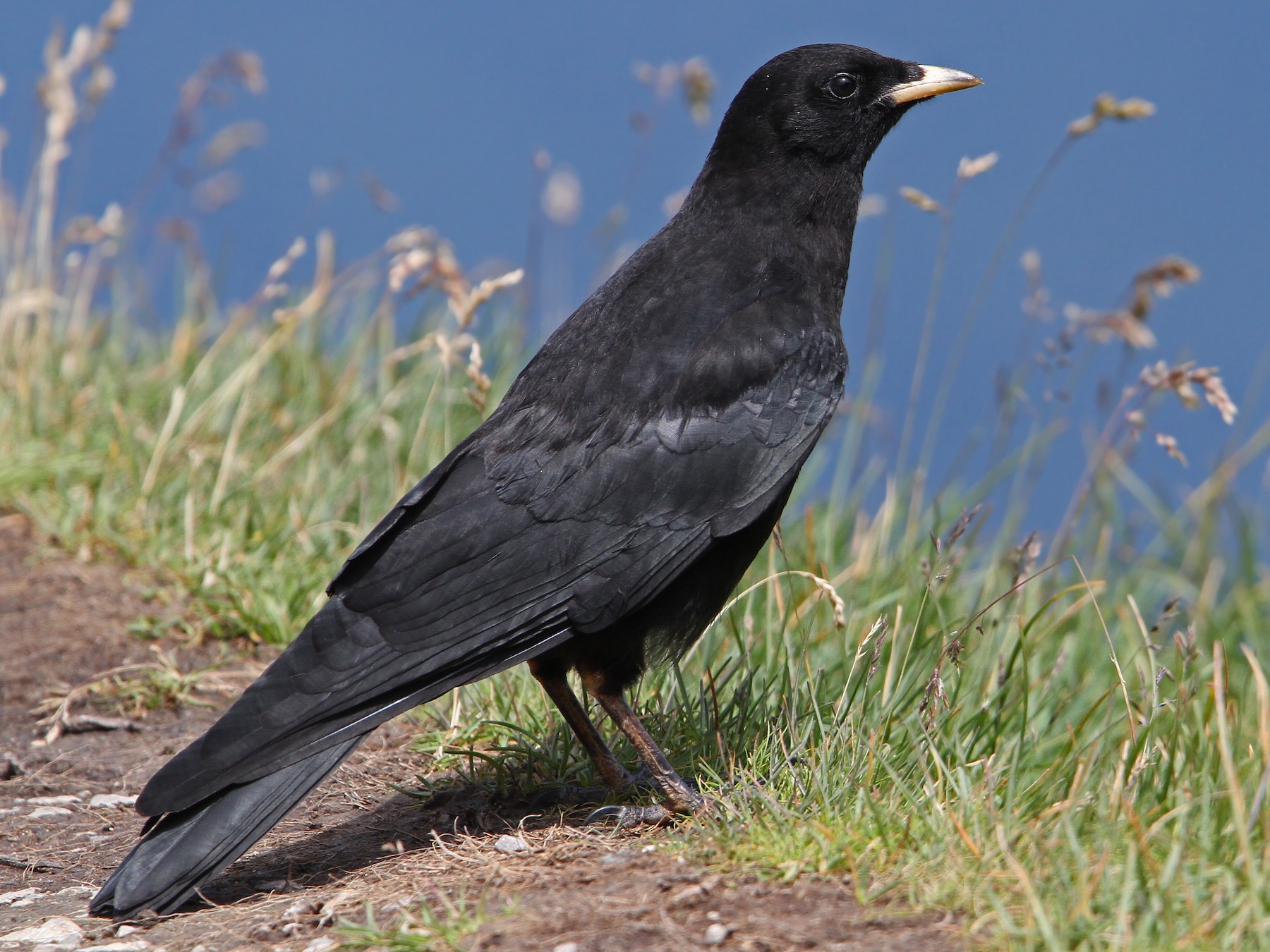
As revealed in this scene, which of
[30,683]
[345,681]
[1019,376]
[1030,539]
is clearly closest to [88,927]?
[345,681]

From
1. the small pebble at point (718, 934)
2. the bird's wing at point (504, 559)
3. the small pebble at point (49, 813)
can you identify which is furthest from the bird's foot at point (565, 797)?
the small pebble at point (49, 813)

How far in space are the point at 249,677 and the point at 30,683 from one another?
0.79 m

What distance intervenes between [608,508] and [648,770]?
71cm

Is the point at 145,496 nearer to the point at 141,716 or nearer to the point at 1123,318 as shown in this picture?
the point at 141,716

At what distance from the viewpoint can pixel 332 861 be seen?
3.37 meters

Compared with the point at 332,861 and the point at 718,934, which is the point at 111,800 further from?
the point at 718,934

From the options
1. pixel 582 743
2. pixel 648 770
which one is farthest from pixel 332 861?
pixel 648 770

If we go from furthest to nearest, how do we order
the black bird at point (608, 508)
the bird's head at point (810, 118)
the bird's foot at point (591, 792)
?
the bird's head at point (810, 118), the bird's foot at point (591, 792), the black bird at point (608, 508)

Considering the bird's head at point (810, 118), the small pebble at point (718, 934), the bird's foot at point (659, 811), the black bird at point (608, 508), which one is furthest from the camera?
the bird's head at point (810, 118)

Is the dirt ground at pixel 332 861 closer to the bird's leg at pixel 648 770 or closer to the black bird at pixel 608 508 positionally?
the bird's leg at pixel 648 770

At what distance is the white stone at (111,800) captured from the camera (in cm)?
394

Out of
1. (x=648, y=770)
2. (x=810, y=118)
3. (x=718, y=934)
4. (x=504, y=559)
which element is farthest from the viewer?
(x=810, y=118)

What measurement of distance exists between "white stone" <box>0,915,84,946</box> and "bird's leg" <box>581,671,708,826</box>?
4.07ft

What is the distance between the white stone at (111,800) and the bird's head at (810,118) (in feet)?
8.56
